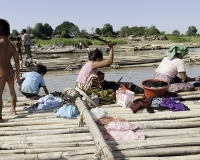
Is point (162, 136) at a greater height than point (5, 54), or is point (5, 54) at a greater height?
point (5, 54)

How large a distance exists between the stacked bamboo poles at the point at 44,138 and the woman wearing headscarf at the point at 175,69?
1999 mm

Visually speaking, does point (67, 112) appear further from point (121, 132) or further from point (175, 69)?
point (175, 69)

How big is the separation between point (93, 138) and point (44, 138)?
613mm

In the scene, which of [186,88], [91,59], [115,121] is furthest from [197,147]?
[91,59]

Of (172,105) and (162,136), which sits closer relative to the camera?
(162,136)

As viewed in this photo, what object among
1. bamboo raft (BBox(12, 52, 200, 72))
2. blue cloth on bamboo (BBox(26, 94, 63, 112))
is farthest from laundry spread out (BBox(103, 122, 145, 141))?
bamboo raft (BBox(12, 52, 200, 72))

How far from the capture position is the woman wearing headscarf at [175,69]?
4822 mm

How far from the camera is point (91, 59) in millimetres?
4855

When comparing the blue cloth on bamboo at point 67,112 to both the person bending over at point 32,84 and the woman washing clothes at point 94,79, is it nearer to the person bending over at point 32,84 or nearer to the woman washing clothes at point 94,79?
the woman washing clothes at point 94,79

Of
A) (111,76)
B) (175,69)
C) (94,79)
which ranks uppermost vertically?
(175,69)

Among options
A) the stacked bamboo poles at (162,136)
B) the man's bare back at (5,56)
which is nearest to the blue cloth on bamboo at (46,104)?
the man's bare back at (5,56)

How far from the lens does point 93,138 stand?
2980 mm

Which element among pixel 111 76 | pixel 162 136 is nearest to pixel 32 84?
pixel 162 136

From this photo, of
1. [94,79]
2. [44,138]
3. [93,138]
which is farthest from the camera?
[94,79]
